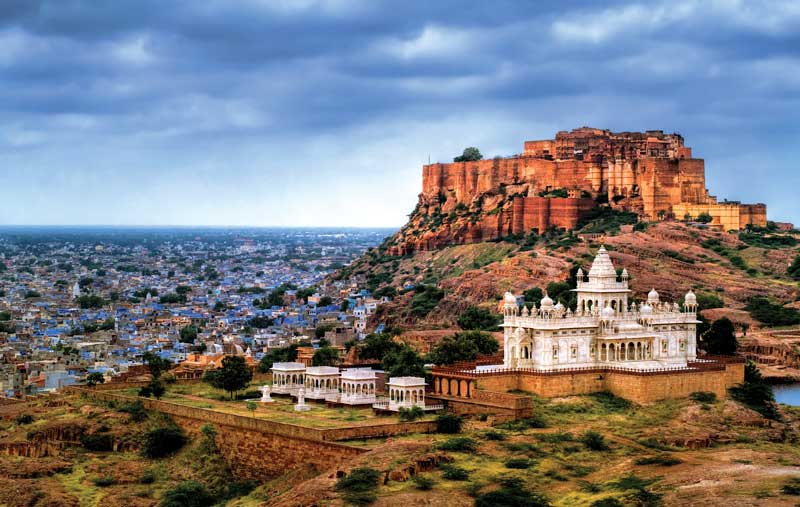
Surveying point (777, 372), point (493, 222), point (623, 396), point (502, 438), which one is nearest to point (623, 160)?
point (493, 222)

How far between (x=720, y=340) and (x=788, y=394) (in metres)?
11.0

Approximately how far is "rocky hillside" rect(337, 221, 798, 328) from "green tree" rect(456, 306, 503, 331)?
9.23 feet

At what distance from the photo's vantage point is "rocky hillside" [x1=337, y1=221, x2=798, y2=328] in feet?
318

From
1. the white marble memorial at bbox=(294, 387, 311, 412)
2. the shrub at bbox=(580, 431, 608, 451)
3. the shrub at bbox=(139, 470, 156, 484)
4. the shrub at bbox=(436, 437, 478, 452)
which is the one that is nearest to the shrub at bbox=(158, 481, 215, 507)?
the shrub at bbox=(139, 470, 156, 484)

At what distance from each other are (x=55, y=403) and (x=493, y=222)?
5655 centimetres

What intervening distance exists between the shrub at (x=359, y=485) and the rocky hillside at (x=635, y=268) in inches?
1807

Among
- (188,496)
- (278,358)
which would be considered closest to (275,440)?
(188,496)

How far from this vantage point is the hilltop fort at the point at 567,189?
365ft

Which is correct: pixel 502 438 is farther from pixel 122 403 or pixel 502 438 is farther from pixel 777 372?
pixel 777 372

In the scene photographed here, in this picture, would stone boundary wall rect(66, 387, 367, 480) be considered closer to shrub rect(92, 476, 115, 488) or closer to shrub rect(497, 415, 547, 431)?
shrub rect(92, 476, 115, 488)

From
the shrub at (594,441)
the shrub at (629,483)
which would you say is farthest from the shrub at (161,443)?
the shrub at (629,483)

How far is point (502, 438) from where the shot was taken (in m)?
52.4

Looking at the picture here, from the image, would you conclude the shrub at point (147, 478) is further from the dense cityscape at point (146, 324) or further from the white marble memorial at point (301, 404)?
the dense cityscape at point (146, 324)

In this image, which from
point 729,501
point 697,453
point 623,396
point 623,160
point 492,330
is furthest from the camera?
point 623,160
